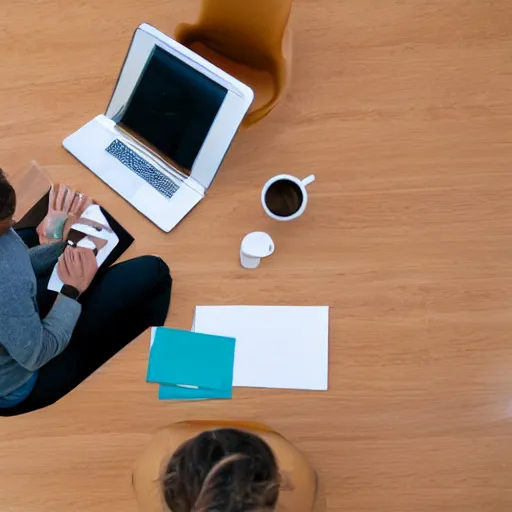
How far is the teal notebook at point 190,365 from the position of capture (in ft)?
3.17

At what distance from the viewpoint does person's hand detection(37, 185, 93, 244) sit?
3.48 ft

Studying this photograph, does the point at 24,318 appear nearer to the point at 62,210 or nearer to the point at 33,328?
the point at 33,328

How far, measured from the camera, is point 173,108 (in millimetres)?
996

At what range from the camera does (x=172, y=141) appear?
3.36 feet

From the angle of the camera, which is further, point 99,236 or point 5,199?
point 99,236

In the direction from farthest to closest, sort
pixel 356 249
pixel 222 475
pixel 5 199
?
pixel 356 249 < pixel 5 199 < pixel 222 475

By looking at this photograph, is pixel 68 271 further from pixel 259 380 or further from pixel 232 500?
pixel 232 500

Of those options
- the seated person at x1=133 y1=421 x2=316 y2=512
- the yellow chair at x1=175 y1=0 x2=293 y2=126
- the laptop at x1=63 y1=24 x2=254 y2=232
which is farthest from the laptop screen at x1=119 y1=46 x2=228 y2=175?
the seated person at x1=133 y1=421 x2=316 y2=512

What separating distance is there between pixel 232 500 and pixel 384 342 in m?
0.37

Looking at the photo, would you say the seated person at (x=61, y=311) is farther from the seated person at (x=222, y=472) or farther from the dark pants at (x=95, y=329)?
the seated person at (x=222, y=472)

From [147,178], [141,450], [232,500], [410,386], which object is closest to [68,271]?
[147,178]

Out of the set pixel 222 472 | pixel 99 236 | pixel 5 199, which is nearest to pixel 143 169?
pixel 99 236

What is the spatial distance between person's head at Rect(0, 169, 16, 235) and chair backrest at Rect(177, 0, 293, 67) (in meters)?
0.44

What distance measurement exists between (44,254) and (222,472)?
551 millimetres
